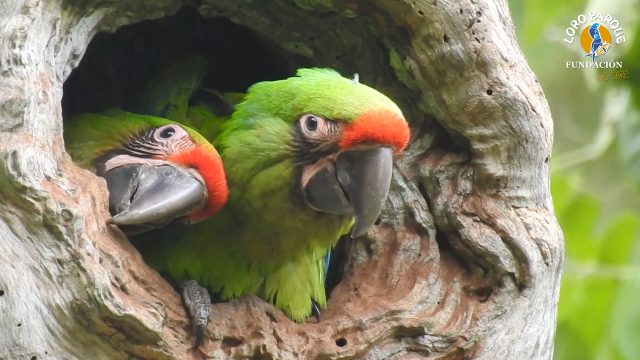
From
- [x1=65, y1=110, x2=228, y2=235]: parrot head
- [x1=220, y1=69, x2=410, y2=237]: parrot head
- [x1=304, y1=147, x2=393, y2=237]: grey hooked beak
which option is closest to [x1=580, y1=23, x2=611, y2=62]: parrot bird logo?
[x1=220, y1=69, x2=410, y2=237]: parrot head

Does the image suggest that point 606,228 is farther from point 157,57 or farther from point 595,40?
point 157,57

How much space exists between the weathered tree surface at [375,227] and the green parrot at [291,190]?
185mm

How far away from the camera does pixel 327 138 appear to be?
8.14 feet

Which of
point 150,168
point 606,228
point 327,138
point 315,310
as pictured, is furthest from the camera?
point 606,228

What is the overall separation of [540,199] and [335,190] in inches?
26.8

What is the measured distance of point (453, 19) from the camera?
8.57ft

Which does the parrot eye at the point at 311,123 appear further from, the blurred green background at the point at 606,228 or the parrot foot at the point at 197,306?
the blurred green background at the point at 606,228

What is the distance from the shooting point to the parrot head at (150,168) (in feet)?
8.07

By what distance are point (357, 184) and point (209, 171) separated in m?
0.44

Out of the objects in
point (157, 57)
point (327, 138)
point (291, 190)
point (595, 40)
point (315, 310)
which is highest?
point (595, 40)

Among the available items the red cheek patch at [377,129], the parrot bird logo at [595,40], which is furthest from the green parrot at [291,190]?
the parrot bird logo at [595,40]

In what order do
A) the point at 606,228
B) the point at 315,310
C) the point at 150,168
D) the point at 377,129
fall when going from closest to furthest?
the point at 377,129 → the point at 150,168 → the point at 315,310 → the point at 606,228

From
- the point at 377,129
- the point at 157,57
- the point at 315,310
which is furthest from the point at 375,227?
the point at 157,57

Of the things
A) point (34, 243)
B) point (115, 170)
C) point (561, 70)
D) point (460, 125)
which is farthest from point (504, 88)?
point (561, 70)
